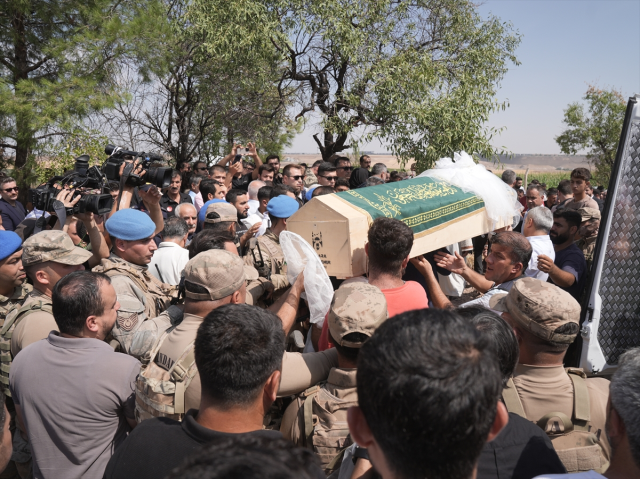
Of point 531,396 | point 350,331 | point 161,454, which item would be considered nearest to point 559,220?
point 531,396

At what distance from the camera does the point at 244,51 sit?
37.5ft

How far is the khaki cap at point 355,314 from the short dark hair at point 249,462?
1.06 metres

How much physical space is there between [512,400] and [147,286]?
2.33 m

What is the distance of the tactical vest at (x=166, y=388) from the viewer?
211 centimetres

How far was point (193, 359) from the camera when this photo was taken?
2186mm

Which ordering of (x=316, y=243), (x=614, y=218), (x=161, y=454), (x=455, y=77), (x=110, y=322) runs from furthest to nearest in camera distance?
(x=455, y=77)
(x=316, y=243)
(x=614, y=218)
(x=110, y=322)
(x=161, y=454)

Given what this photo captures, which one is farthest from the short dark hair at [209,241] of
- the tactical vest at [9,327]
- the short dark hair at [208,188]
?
the short dark hair at [208,188]

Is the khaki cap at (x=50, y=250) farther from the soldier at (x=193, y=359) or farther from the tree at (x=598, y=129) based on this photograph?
the tree at (x=598, y=129)

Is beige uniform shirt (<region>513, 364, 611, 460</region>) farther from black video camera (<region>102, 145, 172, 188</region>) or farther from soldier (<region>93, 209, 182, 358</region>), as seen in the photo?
black video camera (<region>102, 145, 172, 188</region>)

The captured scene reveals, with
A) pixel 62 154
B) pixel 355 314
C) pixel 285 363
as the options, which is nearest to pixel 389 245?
pixel 355 314

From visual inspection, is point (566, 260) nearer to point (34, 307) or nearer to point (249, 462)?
point (34, 307)

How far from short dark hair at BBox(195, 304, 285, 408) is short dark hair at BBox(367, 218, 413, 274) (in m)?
1.16

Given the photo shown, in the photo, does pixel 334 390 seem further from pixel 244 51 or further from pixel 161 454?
pixel 244 51

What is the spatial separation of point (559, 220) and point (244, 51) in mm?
8813
